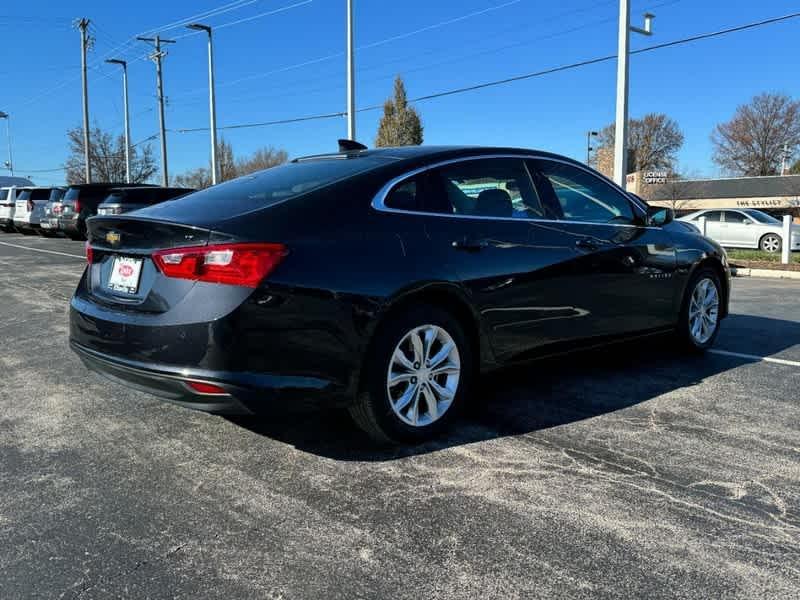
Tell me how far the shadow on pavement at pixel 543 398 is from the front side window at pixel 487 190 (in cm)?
98

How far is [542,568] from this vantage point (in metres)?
2.40

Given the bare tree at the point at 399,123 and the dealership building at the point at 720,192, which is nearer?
the dealership building at the point at 720,192

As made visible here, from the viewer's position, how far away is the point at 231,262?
2988 mm

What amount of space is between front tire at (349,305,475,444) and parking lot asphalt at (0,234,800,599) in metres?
0.14

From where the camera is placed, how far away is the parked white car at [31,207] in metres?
24.2

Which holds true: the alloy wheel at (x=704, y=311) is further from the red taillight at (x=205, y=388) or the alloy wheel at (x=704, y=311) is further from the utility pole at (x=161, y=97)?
the utility pole at (x=161, y=97)

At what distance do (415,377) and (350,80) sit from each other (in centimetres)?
1842

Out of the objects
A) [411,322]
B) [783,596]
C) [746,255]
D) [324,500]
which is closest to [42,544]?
[324,500]

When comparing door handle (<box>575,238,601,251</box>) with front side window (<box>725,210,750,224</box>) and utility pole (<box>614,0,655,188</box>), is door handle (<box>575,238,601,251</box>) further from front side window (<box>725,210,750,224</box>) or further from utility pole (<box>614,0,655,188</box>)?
front side window (<box>725,210,750,224</box>)

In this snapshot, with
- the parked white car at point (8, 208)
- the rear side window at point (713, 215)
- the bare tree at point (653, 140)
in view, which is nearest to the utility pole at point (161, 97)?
the parked white car at point (8, 208)

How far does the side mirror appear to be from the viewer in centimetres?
526

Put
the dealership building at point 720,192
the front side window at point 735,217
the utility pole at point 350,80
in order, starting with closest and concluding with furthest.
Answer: the utility pole at point 350,80
the front side window at point 735,217
the dealership building at point 720,192

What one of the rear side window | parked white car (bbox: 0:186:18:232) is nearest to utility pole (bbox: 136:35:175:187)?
parked white car (bbox: 0:186:18:232)

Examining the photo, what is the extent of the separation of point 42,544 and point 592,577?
202cm
